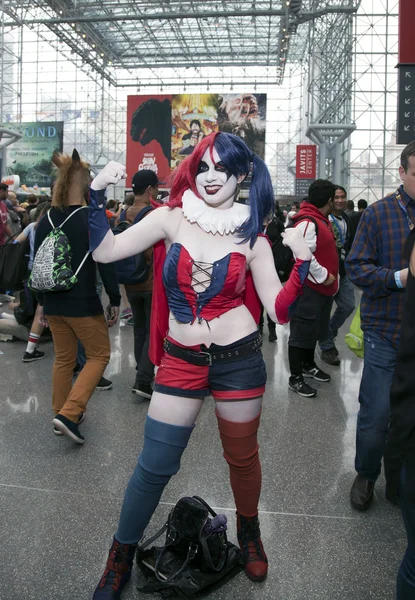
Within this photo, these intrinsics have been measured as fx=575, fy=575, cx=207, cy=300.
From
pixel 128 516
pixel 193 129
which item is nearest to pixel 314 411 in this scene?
pixel 128 516

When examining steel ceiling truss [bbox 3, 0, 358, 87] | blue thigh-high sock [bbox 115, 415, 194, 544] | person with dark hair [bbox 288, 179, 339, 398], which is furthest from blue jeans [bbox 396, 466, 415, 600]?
steel ceiling truss [bbox 3, 0, 358, 87]

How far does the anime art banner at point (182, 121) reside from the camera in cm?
A: 2212

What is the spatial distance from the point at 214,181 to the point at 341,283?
3.95 metres

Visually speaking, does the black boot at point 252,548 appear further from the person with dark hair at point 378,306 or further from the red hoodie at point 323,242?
the red hoodie at point 323,242

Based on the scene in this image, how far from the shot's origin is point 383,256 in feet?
8.71

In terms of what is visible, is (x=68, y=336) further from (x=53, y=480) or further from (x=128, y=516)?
(x=128, y=516)

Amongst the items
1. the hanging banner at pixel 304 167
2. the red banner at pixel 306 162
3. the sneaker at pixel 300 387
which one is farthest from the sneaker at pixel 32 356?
the red banner at pixel 306 162

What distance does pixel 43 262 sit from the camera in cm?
329

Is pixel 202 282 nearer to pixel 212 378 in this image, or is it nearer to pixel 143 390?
pixel 212 378

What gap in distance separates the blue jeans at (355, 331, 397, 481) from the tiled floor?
0.27 metres

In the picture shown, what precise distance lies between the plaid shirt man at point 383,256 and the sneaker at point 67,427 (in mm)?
1784

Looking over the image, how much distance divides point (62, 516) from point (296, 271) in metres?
1.60

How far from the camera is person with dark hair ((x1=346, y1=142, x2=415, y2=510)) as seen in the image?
259cm

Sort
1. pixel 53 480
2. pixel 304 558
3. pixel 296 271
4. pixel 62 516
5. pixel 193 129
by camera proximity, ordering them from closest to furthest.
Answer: pixel 296 271
pixel 304 558
pixel 62 516
pixel 53 480
pixel 193 129
